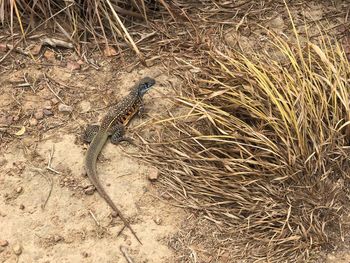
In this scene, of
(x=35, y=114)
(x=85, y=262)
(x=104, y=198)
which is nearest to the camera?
(x=85, y=262)

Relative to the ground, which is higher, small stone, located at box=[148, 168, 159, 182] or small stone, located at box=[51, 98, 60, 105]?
small stone, located at box=[51, 98, 60, 105]

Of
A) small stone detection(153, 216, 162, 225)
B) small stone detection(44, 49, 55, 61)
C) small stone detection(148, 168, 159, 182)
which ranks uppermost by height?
small stone detection(44, 49, 55, 61)

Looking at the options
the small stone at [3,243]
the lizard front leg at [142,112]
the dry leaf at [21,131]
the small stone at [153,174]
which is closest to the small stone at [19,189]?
the small stone at [3,243]

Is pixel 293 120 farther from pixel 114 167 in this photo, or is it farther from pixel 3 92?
pixel 3 92

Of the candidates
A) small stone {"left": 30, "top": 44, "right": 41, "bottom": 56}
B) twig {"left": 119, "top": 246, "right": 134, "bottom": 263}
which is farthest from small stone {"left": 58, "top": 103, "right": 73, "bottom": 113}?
twig {"left": 119, "top": 246, "right": 134, "bottom": 263}

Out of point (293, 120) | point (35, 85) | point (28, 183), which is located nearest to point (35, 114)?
point (35, 85)

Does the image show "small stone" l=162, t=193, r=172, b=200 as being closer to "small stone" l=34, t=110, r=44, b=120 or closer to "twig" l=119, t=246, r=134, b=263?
"twig" l=119, t=246, r=134, b=263

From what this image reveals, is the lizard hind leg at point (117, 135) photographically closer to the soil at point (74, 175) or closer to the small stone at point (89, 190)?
the soil at point (74, 175)
